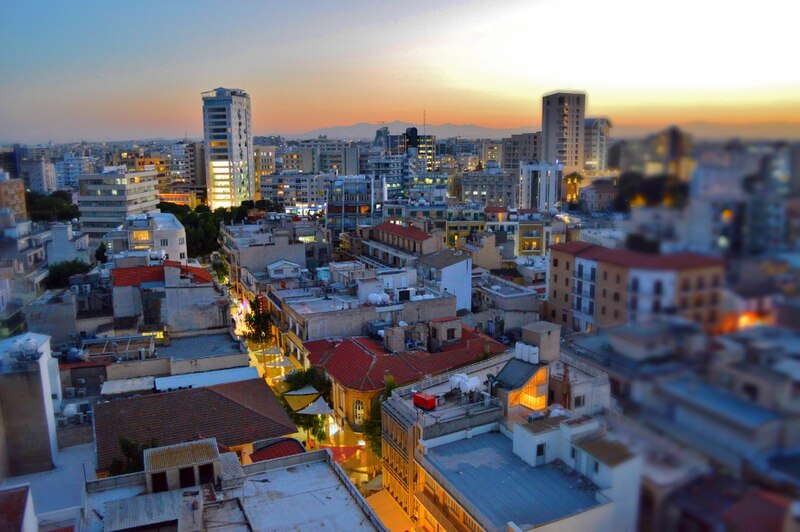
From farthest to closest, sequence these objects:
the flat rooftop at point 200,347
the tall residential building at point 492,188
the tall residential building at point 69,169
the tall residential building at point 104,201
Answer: the tall residential building at point 69,169 → the tall residential building at point 492,188 → the tall residential building at point 104,201 → the flat rooftop at point 200,347

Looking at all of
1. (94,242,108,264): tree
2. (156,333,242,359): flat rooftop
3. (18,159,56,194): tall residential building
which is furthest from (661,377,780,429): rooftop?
(18,159,56,194): tall residential building

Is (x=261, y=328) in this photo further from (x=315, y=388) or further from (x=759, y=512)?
(x=759, y=512)

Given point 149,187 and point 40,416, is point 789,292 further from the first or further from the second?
point 149,187

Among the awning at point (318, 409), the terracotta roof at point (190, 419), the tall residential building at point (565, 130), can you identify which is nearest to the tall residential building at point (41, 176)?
the tall residential building at point (565, 130)

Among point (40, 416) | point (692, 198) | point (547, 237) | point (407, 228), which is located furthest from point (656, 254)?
point (547, 237)

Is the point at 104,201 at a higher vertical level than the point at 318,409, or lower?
higher

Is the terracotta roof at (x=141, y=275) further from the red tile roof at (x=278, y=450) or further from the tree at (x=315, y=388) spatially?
the red tile roof at (x=278, y=450)

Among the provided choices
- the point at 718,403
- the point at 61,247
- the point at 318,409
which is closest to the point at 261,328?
the point at 318,409
